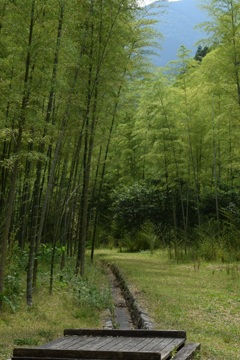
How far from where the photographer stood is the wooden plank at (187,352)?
3646 mm

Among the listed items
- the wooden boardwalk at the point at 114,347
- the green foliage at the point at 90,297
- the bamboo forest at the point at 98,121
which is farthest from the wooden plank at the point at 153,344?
the green foliage at the point at 90,297

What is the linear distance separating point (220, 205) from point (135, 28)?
8.82m

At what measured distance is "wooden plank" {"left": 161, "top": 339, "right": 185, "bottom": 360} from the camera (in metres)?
3.54

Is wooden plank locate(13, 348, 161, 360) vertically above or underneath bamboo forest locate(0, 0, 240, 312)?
underneath

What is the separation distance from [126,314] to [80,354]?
12.4 feet

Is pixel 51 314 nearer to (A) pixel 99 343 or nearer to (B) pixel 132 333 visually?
(B) pixel 132 333

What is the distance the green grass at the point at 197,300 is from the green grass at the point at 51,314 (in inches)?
25.7

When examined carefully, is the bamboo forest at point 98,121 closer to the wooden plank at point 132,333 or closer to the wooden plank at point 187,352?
the wooden plank at point 132,333

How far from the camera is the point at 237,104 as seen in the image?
36.1 feet

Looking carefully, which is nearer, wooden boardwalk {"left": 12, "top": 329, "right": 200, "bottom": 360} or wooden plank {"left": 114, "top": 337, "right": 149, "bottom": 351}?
wooden boardwalk {"left": 12, "top": 329, "right": 200, "bottom": 360}

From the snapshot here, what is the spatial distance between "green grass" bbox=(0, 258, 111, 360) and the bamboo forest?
0.27 metres

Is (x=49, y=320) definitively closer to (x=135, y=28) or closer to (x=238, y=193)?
(x=135, y=28)

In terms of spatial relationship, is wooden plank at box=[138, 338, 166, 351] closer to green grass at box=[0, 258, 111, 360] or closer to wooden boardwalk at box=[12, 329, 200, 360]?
wooden boardwalk at box=[12, 329, 200, 360]

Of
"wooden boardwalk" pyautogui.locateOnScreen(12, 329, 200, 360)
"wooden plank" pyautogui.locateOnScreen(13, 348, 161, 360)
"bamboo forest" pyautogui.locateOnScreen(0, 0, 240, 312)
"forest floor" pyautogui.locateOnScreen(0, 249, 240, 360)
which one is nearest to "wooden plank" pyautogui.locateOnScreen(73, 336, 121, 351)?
"wooden boardwalk" pyautogui.locateOnScreen(12, 329, 200, 360)
